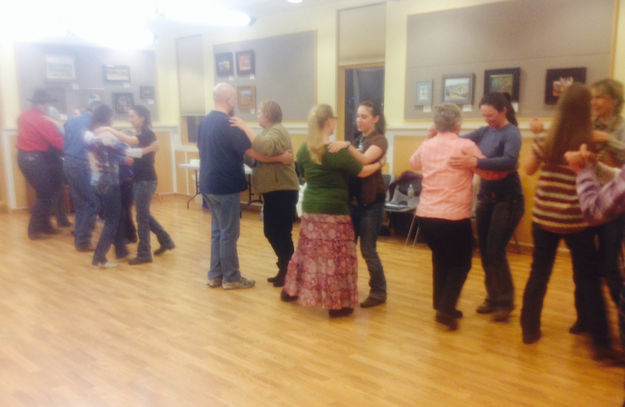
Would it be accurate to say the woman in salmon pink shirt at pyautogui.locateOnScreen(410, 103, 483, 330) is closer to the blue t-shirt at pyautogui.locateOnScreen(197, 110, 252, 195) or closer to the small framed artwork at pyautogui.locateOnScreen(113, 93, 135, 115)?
the blue t-shirt at pyautogui.locateOnScreen(197, 110, 252, 195)

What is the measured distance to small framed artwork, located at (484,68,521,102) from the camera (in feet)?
17.6

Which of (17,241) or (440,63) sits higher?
(440,63)

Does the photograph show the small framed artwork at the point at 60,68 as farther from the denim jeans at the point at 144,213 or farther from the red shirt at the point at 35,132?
the denim jeans at the point at 144,213

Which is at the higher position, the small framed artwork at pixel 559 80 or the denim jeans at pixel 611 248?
the small framed artwork at pixel 559 80

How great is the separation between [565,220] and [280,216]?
2005 millimetres

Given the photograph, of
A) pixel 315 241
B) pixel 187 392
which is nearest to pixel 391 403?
pixel 187 392

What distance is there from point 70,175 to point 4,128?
9.79 ft

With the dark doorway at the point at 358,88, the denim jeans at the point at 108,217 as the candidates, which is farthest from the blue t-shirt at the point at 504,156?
the dark doorway at the point at 358,88

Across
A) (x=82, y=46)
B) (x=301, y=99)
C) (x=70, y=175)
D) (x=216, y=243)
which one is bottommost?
(x=216, y=243)

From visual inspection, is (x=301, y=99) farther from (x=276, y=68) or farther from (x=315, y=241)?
(x=315, y=241)

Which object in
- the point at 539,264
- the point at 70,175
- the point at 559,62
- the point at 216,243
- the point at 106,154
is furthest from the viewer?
the point at 70,175

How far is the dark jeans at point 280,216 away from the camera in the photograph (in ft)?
13.1

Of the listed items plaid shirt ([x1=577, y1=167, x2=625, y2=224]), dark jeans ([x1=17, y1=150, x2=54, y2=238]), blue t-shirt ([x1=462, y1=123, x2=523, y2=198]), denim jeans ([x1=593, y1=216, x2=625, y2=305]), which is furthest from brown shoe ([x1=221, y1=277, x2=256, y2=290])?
dark jeans ([x1=17, y1=150, x2=54, y2=238])

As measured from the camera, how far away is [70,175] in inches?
219
